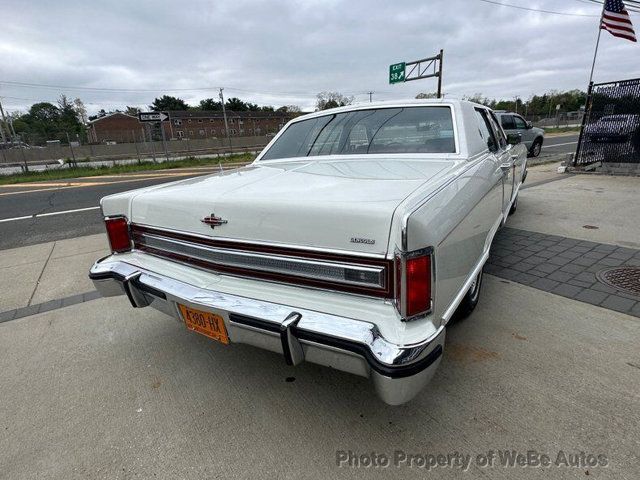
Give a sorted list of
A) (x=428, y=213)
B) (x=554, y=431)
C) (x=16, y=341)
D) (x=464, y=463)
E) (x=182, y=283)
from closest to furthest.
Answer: (x=428, y=213) < (x=464, y=463) < (x=554, y=431) < (x=182, y=283) < (x=16, y=341)

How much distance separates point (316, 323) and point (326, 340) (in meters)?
0.09

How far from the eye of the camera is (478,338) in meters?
2.67

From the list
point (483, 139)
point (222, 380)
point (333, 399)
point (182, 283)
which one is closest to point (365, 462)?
point (333, 399)

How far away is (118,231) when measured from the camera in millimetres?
2576

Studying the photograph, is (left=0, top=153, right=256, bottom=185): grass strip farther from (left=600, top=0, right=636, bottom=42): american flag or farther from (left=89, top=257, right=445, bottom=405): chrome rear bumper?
(left=89, top=257, right=445, bottom=405): chrome rear bumper

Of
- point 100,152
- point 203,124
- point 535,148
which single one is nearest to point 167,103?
point 203,124

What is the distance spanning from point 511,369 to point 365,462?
1.15 meters

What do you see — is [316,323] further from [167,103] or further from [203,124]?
[167,103]

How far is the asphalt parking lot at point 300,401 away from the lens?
5.87 feet

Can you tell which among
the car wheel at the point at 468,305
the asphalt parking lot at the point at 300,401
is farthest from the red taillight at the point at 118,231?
the car wheel at the point at 468,305

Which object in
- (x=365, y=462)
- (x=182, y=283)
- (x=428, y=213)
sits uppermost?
(x=428, y=213)

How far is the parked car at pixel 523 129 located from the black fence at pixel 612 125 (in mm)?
2078

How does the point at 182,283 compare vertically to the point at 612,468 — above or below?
above

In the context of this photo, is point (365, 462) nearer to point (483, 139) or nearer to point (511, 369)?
point (511, 369)
